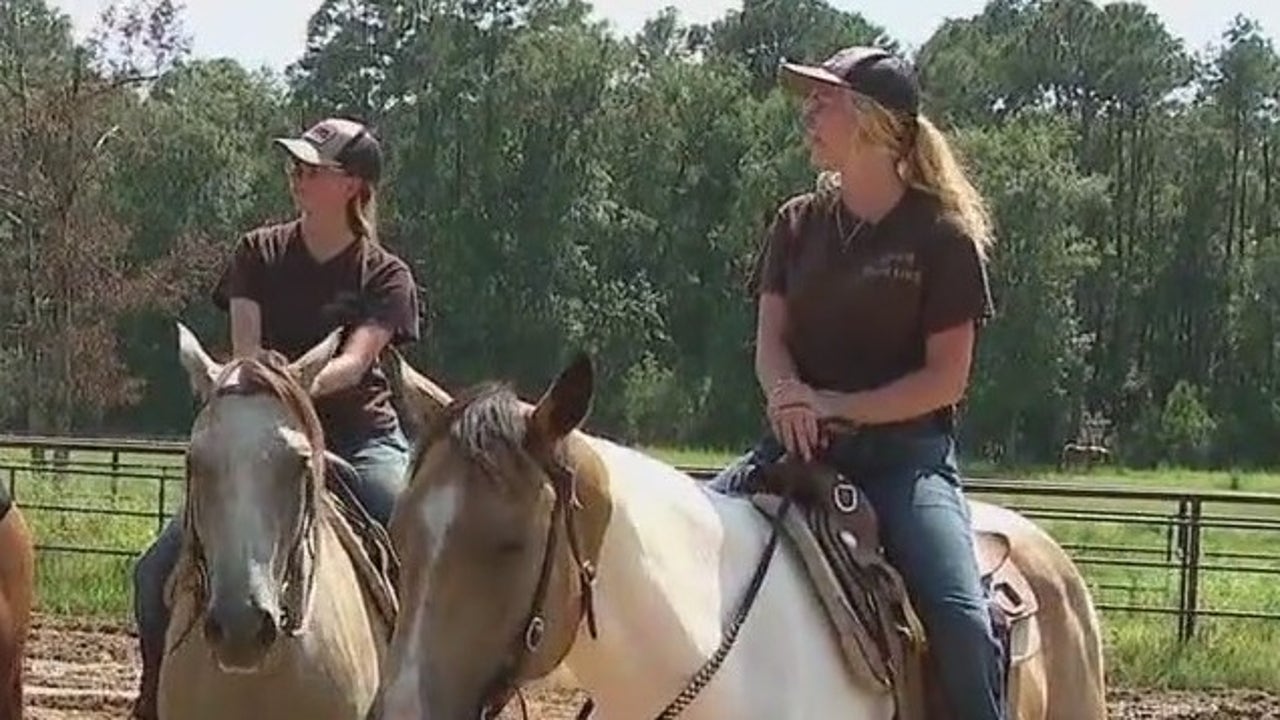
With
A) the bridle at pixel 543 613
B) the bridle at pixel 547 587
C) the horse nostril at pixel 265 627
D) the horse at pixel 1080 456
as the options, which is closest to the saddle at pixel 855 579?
the bridle at pixel 543 613

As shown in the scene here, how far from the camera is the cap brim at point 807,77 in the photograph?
4.09 metres

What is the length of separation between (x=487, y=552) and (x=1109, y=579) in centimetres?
1519

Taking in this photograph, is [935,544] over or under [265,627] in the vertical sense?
over

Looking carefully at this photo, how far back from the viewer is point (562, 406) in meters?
3.27

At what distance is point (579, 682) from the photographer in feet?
12.0

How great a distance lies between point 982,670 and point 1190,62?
68575mm

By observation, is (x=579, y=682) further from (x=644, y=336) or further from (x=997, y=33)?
(x=997, y=33)

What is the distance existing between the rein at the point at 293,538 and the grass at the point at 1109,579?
10.5 feet

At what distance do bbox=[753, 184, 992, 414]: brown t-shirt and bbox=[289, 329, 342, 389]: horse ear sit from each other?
4.53 ft

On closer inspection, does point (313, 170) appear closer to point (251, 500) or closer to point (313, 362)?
point (313, 362)

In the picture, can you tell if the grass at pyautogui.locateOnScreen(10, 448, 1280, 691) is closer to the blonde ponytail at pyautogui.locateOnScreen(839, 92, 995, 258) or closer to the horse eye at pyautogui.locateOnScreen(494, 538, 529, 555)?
the blonde ponytail at pyautogui.locateOnScreen(839, 92, 995, 258)

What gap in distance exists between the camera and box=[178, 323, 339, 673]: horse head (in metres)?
4.52

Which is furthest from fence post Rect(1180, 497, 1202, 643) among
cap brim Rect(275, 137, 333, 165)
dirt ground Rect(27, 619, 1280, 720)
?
cap brim Rect(275, 137, 333, 165)

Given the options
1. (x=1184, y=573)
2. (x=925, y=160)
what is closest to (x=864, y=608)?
(x=925, y=160)
